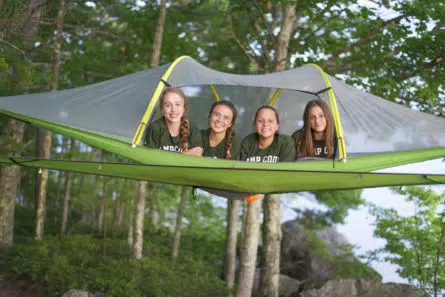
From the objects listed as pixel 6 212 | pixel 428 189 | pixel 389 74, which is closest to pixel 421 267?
pixel 428 189

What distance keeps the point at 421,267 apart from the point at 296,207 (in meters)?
3.86

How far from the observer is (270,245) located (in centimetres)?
637

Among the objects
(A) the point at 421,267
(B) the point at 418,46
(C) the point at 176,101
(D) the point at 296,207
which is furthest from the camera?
(D) the point at 296,207

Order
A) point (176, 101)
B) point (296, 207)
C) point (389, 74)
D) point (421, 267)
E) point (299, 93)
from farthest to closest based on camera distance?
point (296, 207)
point (421, 267)
point (389, 74)
point (299, 93)
point (176, 101)

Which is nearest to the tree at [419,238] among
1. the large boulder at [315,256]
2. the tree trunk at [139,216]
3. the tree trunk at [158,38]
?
the large boulder at [315,256]

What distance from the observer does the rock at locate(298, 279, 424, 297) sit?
6234 millimetres

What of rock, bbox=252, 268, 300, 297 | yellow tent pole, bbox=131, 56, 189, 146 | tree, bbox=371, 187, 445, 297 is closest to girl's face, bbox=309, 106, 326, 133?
yellow tent pole, bbox=131, 56, 189, 146

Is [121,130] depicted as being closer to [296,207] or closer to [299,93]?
[299,93]

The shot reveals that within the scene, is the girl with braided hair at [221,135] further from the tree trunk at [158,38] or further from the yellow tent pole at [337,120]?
the tree trunk at [158,38]

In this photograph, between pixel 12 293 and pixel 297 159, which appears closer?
pixel 297 159

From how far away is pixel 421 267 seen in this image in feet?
23.0

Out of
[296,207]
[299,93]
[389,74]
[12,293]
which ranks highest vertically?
[389,74]

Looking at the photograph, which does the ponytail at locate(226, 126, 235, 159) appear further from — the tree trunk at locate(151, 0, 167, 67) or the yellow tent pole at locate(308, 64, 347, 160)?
the tree trunk at locate(151, 0, 167, 67)

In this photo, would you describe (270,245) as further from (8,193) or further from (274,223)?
(8,193)
